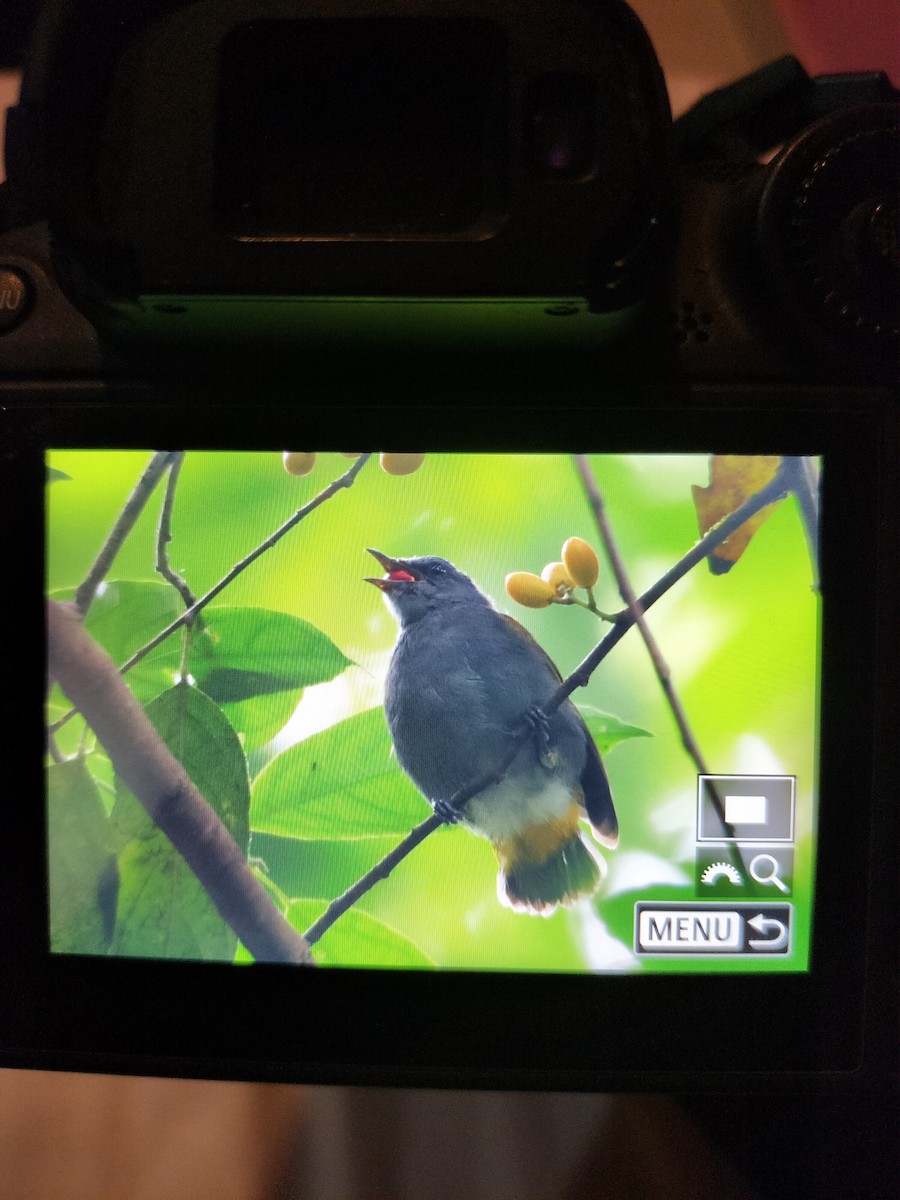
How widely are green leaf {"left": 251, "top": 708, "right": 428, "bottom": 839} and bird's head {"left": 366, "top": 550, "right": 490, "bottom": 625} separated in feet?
0.19

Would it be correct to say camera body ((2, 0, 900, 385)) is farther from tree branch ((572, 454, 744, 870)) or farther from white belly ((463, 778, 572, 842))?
white belly ((463, 778, 572, 842))

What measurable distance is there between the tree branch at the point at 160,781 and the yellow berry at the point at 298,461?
0.46ft

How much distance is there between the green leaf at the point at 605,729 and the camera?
467 mm

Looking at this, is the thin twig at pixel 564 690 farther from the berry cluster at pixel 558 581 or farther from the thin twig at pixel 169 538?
the thin twig at pixel 169 538

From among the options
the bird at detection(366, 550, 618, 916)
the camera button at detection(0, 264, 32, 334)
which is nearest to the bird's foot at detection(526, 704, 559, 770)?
the bird at detection(366, 550, 618, 916)

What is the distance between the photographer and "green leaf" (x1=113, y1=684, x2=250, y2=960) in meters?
0.47

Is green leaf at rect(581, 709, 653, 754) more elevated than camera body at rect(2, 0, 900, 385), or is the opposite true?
camera body at rect(2, 0, 900, 385)

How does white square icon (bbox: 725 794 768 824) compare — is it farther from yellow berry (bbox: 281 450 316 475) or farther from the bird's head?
yellow berry (bbox: 281 450 316 475)

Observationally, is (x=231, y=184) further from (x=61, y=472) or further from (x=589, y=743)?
(x=589, y=743)

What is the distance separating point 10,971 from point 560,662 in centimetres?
35

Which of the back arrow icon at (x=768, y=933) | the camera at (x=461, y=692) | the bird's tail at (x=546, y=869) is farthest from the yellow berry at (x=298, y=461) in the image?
the back arrow icon at (x=768, y=933)

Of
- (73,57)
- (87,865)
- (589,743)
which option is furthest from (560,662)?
(73,57)

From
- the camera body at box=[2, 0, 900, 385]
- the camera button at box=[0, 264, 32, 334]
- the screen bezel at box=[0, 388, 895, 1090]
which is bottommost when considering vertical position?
the screen bezel at box=[0, 388, 895, 1090]

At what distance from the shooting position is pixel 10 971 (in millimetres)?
482
